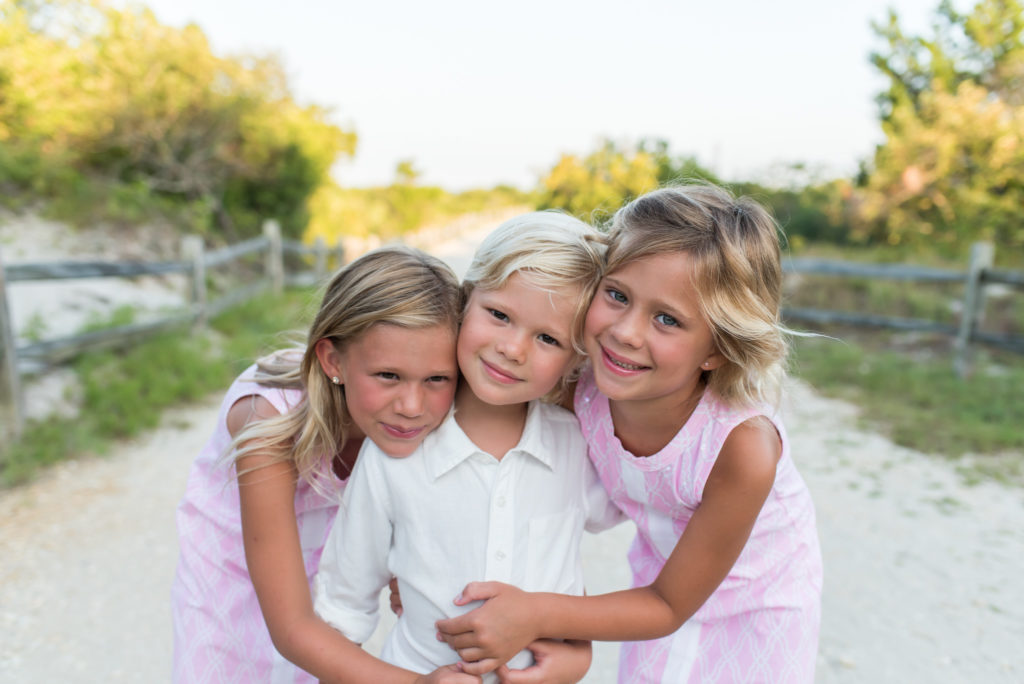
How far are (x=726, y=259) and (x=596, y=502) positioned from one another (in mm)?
691

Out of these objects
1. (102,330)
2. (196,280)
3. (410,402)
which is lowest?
(102,330)

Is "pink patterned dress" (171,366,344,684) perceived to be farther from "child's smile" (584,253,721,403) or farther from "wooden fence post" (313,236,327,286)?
"wooden fence post" (313,236,327,286)

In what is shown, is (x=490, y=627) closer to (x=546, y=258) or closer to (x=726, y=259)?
(x=546, y=258)

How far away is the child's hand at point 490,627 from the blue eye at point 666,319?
614 millimetres

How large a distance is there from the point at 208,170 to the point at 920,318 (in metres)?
10.2

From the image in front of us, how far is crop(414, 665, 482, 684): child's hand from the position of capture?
4.36 feet

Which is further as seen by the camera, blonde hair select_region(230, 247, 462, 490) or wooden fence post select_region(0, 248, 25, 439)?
wooden fence post select_region(0, 248, 25, 439)

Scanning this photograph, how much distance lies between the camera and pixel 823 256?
12398mm

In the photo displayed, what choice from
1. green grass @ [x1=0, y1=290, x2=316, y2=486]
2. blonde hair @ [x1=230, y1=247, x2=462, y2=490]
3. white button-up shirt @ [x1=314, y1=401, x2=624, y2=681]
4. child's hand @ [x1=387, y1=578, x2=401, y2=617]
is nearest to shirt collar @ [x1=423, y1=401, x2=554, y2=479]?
white button-up shirt @ [x1=314, y1=401, x2=624, y2=681]

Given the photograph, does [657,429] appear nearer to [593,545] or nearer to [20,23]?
[593,545]

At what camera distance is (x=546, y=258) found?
1.48 m

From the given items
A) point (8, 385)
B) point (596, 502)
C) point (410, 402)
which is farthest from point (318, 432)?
point (8, 385)

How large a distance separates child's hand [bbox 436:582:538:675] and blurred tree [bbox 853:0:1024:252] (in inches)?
453

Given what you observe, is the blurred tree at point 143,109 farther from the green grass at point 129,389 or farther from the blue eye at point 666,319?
the blue eye at point 666,319
